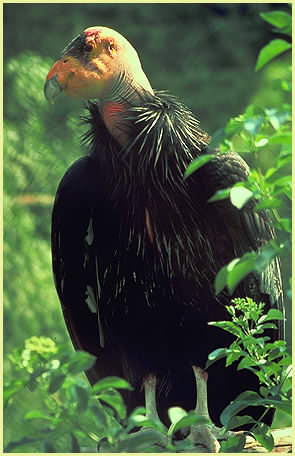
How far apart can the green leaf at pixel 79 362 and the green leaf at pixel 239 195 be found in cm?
40

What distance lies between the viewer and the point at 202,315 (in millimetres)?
3211

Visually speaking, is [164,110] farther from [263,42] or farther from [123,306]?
[263,42]

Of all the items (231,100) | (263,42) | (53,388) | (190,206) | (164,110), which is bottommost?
(53,388)

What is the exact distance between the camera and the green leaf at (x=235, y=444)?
246 centimetres

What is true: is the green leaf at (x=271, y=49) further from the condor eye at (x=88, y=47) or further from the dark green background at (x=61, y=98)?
the dark green background at (x=61, y=98)

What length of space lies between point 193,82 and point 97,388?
790 cm

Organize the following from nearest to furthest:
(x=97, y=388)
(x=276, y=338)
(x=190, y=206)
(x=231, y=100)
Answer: (x=97, y=388) → (x=190, y=206) → (x=276, y=338) → (x=231, y=100)

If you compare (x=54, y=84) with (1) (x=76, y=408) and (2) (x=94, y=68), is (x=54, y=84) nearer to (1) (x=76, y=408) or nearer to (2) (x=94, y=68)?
(2) (x=94, y=68)

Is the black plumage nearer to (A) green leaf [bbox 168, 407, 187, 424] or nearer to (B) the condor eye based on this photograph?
(B) the condor eye

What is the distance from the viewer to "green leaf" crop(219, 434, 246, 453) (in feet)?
8.07

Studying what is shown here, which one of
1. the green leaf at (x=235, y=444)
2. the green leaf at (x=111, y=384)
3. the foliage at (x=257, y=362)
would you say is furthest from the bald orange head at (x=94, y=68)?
the green leaf at (x=111, y=384)

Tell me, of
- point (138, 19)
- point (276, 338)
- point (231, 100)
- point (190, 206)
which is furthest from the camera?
point (138, 19)

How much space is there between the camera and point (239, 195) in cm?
188

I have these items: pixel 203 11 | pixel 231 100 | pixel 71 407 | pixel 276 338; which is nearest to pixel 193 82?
pixel 231 100
